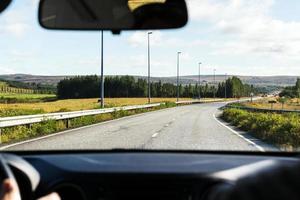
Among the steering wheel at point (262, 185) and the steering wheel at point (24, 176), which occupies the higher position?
the steering wheel at point (262, 185)

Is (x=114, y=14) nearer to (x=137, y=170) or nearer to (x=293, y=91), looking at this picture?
(x=137, y=170)

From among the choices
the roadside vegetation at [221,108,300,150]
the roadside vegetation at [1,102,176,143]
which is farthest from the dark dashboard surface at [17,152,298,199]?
the roadside vegetation at [1,102,176,143]

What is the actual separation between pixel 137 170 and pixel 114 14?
3.10 feet

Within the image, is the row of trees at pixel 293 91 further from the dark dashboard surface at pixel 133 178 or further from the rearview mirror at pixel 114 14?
the rearview mirror at pixel 114 14

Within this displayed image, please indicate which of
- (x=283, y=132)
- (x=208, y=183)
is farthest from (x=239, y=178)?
(x=283, y=132)

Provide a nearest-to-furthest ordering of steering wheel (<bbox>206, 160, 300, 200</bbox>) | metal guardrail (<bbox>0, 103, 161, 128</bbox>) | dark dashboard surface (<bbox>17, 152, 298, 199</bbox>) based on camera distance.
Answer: steering wheel (<bbox>206, 160, 300, 200</bbox>) → dark dashboard surface (<bbox>17, 152, 298, 199</bbox>) → metal guardrail (<bbox>0, 103, 161, 128</bbox>)

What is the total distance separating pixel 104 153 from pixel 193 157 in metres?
0.70

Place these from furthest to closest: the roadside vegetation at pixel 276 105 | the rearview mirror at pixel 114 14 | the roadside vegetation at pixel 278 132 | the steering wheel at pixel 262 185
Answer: the roadside vegetation at pixel 276 105
the roadside vegetation at pixel 278 132
the rearview mirror at pixel 114 14
the steering wheel at pixel 262 185

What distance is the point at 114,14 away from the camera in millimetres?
2898

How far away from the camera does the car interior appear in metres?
2.74

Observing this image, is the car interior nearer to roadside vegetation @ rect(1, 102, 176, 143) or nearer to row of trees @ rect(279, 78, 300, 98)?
roadside vegetation @ rect(1, 102, 176, 143)

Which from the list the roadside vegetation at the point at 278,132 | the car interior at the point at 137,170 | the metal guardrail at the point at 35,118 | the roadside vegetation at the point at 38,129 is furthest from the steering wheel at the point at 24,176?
the metal guardrail at the point at 35,118

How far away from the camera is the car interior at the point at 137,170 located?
2.74 meters

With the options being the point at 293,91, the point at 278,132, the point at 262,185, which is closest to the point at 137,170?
the point at 262,185
